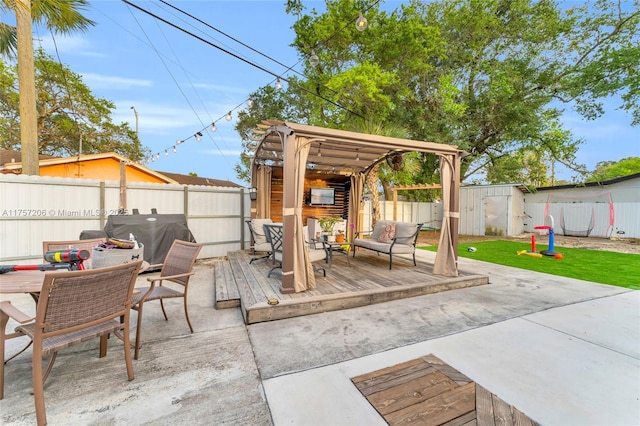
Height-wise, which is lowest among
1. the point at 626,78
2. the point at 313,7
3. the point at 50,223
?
the point at 50,223

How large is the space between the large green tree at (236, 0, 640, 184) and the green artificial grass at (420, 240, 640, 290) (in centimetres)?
451

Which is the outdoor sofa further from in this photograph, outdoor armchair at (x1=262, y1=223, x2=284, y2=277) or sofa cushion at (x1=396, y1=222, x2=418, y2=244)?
outdoor armchair at (x1=262, y1=223, x2=284, y2=277)

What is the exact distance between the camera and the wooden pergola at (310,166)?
3396 millimetres

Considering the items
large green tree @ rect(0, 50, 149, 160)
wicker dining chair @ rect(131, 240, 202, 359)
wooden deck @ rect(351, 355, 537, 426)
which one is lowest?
wooden deck @ rect(351, 355, 537, 426)

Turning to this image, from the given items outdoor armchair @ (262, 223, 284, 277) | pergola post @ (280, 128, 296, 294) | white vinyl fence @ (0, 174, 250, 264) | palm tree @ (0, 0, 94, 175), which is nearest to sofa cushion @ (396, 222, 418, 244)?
outdoor armchair @ (262, 223, 284, 277)

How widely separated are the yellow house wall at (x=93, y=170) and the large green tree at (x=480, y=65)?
25.7 feet

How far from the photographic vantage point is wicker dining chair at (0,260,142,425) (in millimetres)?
1460

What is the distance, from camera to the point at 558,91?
10.2 m

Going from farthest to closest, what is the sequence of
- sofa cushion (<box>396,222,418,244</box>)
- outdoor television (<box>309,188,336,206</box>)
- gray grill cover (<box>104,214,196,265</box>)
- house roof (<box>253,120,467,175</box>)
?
outdoor television (<box>309,188,336,206</box>) < sofa cushion (<box>396,222,418,244</box>) < gray grill cover (<box>104,214,196,265</box>) < house roof (<box>253,120,467,175</box>)

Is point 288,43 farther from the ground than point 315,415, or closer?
farther from the ground

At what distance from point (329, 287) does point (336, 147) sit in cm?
315

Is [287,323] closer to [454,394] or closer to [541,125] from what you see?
[454,394]

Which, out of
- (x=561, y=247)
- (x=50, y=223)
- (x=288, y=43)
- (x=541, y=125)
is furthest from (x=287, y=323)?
(x=541, y=125)

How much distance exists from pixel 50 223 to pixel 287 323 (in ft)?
16.9
